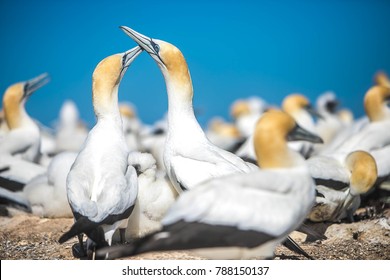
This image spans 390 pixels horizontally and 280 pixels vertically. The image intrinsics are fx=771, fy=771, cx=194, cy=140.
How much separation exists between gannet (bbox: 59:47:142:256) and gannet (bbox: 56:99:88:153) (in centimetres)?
542

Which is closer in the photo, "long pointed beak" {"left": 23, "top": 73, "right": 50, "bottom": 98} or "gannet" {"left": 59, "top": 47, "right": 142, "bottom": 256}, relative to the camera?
"gannet" {"left": 59, "top": 47, "right": 142, "bottom": 256}

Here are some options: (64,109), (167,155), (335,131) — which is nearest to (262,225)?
(167,155)

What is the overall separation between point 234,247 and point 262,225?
0.23m

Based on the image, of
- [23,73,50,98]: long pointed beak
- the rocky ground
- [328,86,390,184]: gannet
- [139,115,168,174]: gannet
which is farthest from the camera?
[139,115,168,174]: gannet

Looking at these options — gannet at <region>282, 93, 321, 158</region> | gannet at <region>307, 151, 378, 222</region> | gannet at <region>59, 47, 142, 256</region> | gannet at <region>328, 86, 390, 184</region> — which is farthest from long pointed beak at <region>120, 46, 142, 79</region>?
gannet at <region>282, 93, 321, 158</region>

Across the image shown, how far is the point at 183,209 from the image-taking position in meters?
4.02

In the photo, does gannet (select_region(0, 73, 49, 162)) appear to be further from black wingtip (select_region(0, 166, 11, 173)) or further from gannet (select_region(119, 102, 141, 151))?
gannet (select_region(119, 102, 141, 151))

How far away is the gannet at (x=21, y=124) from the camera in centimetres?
795

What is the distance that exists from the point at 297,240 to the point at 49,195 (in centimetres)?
212

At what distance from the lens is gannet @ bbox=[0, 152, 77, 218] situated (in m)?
6.38

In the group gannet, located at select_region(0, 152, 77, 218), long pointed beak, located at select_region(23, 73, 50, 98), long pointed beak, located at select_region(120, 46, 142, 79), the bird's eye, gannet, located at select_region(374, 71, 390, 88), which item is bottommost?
gannet, located at select_region(0, 152, 77, 218)

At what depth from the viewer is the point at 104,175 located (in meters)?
4.96

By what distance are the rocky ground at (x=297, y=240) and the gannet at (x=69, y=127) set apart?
186 inches
